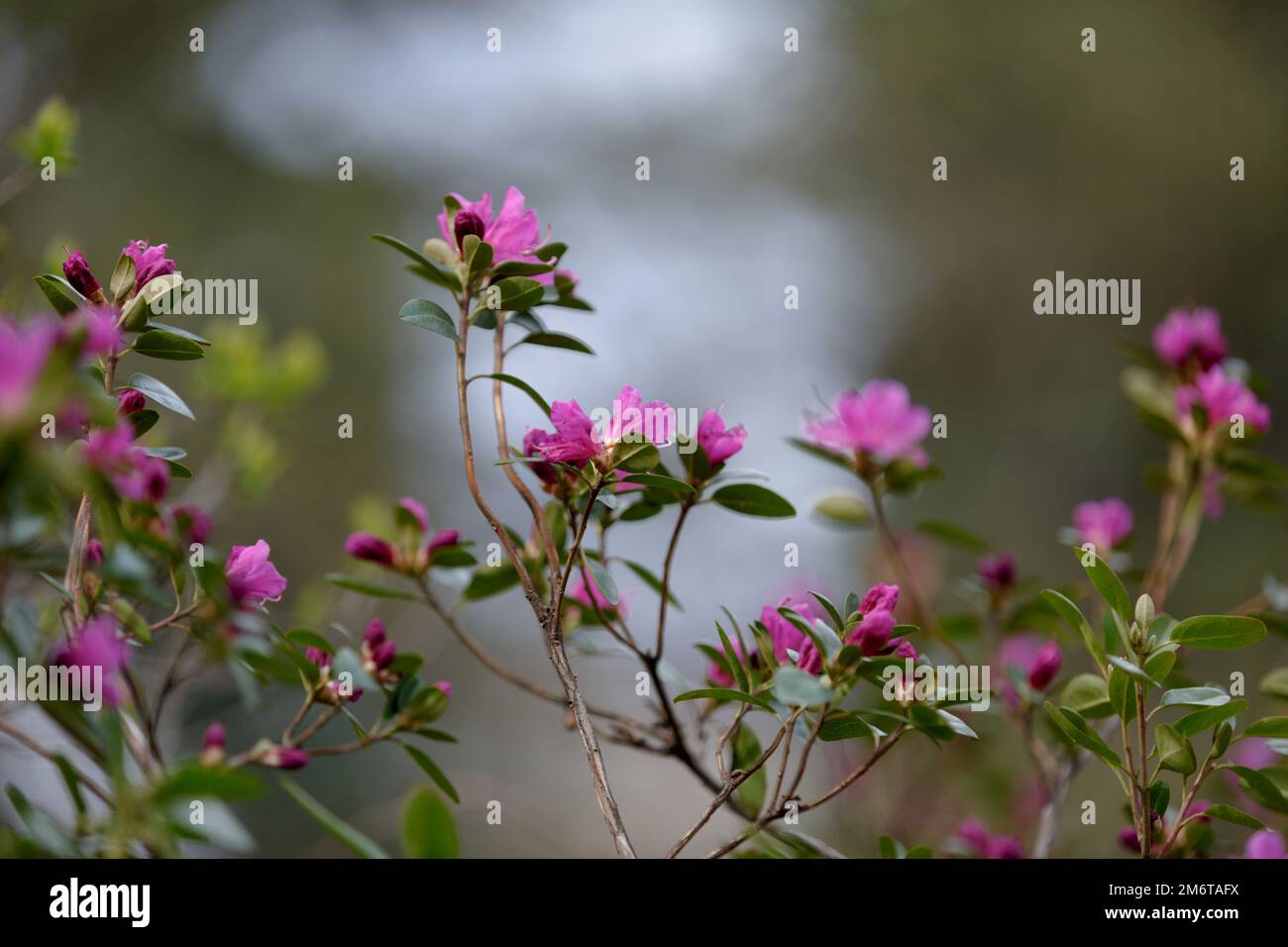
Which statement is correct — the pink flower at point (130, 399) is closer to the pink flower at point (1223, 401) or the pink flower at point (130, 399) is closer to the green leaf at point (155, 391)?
the green leaf at point (155, 391)

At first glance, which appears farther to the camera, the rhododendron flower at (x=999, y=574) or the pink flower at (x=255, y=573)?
the rhododendron flower at (x=999, y=574)

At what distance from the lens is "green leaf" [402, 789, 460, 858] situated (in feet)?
1.47

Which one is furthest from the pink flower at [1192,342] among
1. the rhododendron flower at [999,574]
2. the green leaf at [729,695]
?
the green leaf at [729,695]

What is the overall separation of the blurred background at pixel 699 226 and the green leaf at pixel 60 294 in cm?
189

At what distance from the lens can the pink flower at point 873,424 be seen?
35.7 inches

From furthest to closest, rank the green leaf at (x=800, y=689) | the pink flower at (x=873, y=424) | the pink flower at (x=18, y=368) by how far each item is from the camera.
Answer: the pink flower at (x=873, y=424)
the green leaf at (x=800, y=689)
the pink flower at (x=18, y=368)

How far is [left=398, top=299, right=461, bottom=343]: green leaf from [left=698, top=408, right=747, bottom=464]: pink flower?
A: 188 millimetres

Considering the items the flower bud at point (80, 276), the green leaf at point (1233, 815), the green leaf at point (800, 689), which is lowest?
the green leaf at point (1233, 815)

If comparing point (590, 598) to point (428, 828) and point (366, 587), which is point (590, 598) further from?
point (428, 828)
